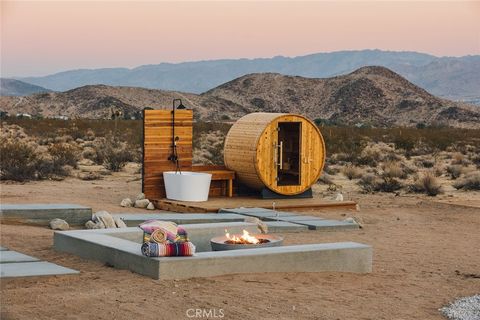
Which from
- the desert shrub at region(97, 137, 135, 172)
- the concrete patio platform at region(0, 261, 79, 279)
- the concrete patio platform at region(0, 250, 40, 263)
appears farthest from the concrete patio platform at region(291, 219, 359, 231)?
the desert shrub at region(97, 137, 135, 172)

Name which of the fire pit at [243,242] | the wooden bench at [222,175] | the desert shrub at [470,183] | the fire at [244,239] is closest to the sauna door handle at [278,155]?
the wooden bench at [222,175]

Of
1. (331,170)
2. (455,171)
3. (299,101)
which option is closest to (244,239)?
(455,171)

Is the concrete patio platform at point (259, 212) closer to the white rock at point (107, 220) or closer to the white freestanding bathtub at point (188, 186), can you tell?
the white freestanding bathtub at point (188, 186)

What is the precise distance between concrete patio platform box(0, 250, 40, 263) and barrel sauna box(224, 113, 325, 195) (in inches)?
326

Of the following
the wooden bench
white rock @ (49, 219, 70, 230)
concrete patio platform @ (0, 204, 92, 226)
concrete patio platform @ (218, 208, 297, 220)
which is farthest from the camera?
the wooden bench

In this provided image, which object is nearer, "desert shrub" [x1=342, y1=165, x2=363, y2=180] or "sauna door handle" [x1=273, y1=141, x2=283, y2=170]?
"sauna door handle" [x1=273, y1=141, x2=283, y2=170]

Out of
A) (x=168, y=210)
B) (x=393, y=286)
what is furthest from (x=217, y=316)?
(x=168, y=210)

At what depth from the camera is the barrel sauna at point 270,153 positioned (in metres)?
18.4

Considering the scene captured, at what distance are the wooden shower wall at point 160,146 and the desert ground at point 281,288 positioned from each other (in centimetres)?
473

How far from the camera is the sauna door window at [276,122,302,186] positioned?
20.0 meters

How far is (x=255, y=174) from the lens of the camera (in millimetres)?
18328

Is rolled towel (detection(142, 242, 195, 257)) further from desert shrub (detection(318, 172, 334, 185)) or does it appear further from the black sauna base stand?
desert shrub (detection(318, 172, 334, 185))

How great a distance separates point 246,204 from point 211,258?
7.70 m

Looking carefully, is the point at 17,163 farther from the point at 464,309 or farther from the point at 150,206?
the point at 464,309
